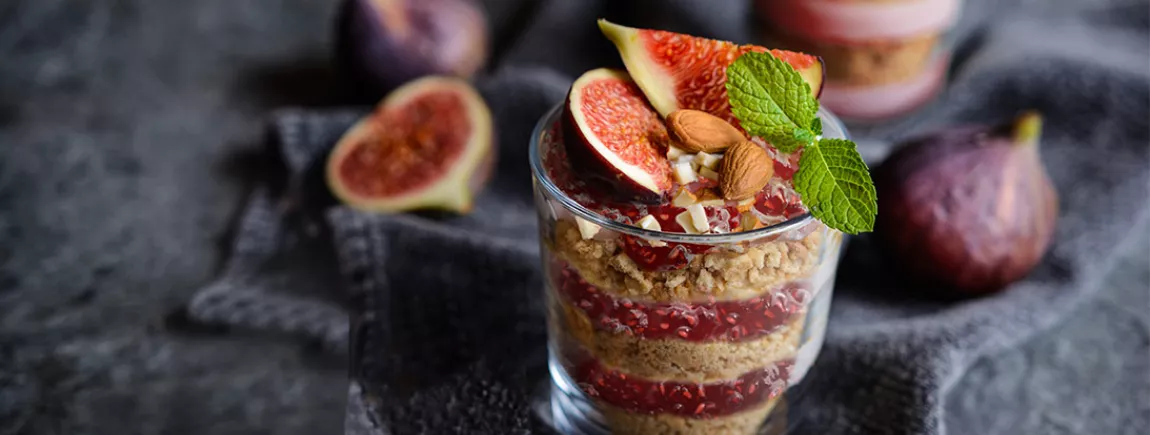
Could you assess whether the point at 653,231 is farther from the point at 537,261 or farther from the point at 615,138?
the point at 537,261

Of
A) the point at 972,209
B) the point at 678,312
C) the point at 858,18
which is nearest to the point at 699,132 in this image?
the point at 678,312

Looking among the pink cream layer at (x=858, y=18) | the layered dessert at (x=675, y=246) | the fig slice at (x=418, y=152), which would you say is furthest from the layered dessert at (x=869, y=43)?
the layered dessert at (x=675, y=246)

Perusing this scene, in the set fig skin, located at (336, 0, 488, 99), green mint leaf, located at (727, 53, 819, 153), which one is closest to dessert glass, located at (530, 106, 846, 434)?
green mint leaf, located at (727, 53, 819, 153)

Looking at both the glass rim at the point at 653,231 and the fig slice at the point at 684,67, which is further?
the fig slice at the point at 684,67

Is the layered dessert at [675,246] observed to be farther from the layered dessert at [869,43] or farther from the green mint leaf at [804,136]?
the layered dessert at [869,43]

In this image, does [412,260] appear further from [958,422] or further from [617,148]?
[958,422]

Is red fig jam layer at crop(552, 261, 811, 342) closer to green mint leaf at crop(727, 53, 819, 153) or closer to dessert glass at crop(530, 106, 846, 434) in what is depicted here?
dessert glass at crop(530, 106, 846, 434)
